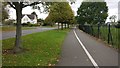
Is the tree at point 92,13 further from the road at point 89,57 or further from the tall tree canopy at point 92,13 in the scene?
the road at point 89,57

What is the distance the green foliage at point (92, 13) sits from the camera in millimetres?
85438

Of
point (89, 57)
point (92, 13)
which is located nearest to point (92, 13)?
point (92, 13)

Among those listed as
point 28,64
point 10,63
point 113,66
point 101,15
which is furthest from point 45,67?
point 101,15

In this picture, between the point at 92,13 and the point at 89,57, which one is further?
the point at 92,13

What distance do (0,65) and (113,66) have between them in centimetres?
416

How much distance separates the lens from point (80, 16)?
290ft

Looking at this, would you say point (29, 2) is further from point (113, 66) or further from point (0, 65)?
point (113, 66)

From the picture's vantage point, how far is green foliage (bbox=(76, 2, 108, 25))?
8544 centimetres

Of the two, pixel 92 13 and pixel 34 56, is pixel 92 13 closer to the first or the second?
pixel 92 13

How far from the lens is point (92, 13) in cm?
8612

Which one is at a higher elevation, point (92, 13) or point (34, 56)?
point (92, 13)

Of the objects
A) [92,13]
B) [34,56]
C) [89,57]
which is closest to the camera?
[34,56]

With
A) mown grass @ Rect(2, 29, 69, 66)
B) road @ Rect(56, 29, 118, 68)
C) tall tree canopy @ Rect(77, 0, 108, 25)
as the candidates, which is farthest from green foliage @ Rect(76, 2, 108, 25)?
road @ Rect(56, 29, 118, 68)

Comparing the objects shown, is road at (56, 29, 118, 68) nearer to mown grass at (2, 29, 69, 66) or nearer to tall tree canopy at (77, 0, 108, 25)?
mown grass at (2, 29, 69, 66)
